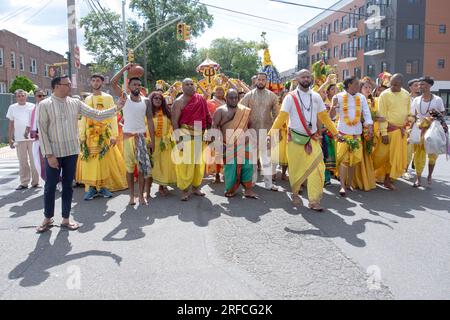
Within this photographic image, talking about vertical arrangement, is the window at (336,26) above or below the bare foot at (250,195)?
above

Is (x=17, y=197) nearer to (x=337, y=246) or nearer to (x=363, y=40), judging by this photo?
(x=337, y=246)

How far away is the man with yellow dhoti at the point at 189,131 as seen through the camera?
283 inches

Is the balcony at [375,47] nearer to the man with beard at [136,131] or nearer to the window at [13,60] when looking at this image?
the window at [13,60]

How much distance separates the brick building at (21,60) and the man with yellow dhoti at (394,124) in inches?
1008

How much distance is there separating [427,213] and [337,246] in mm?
2290

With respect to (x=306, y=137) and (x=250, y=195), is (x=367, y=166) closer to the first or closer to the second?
(x=306, y=137)

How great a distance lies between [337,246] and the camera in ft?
15.9

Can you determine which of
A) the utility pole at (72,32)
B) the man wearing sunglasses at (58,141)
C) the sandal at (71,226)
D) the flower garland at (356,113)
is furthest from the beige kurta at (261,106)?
the utility pole at (72,32)

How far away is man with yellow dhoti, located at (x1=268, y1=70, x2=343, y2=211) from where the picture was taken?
648 centimetres

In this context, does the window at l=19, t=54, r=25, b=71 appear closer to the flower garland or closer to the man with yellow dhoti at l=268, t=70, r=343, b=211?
the flower garland

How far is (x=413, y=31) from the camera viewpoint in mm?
41875

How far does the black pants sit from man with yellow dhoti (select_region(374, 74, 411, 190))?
544 centimetres
